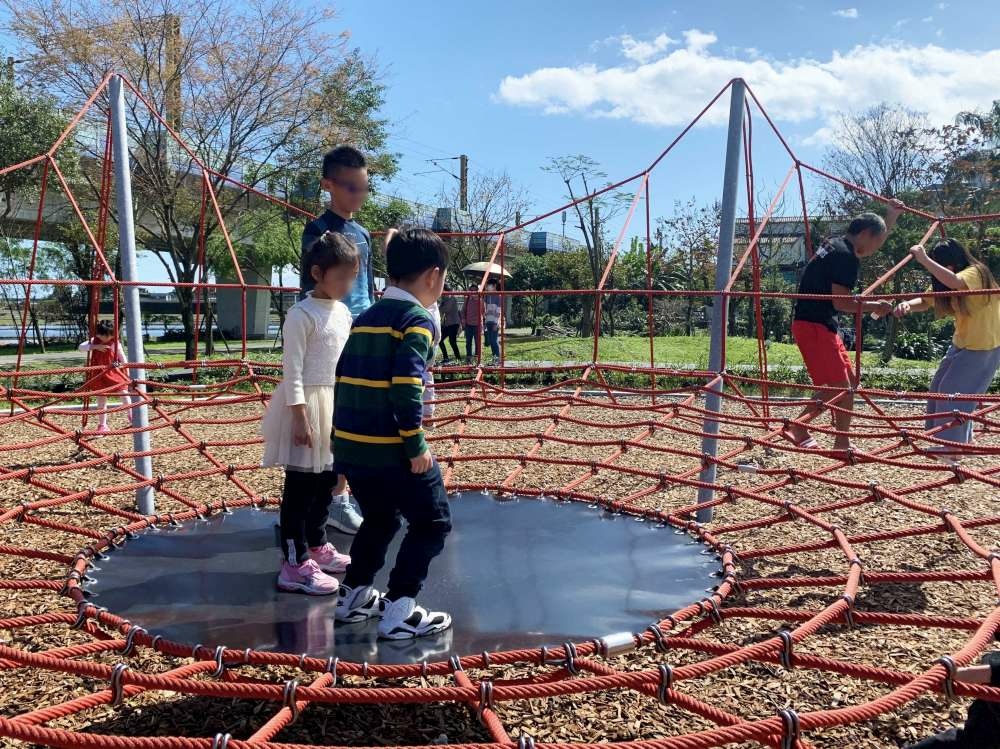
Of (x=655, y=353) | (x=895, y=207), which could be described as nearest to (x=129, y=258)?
(x=895, y=207)

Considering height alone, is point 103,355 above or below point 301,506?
above

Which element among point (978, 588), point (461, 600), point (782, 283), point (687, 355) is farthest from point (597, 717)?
point (782, 283)

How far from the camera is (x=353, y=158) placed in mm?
2627

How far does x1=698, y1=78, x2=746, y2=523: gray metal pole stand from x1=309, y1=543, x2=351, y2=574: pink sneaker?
1740 millimetres

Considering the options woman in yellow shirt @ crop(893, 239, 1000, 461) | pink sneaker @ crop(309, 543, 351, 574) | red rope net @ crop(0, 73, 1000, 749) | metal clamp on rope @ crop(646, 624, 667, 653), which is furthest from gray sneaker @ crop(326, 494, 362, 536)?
woman in yellow shirt @ crop(893, 239, 1000, 461)

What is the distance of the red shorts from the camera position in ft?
13.0

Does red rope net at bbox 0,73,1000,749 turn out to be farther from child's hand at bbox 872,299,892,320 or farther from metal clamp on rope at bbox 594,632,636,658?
child's hand at bbox 872,299,892,320

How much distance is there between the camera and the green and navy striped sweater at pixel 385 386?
5.98ft

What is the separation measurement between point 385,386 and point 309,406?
49cm

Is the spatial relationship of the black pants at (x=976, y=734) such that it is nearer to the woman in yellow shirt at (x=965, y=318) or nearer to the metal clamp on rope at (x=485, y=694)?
the metal clamp on rope at (x=485, y=694)

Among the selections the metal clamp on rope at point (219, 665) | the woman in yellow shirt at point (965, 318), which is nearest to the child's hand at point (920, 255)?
the woman in yellow shirt at point (965, 318)

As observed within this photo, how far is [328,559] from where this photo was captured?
2.51m

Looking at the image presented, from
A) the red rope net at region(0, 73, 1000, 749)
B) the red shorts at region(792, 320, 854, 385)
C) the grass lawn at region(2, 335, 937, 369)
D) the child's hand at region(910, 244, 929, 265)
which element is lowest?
the red rope net at region(0, 73, 1000, 749)

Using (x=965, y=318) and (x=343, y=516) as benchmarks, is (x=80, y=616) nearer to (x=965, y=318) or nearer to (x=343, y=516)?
(x=343, y=516)
